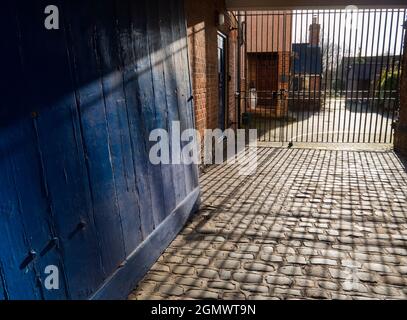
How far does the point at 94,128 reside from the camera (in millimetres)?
2260

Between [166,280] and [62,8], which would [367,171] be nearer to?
[166,280]

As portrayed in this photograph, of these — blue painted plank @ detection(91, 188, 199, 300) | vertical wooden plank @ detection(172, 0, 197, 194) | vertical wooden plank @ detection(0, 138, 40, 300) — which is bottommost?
blue painted plank @ detection(91, 188, 199, 300)

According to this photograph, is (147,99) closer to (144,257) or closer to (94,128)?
(94,128)

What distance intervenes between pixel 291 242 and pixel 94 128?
2.35 meters

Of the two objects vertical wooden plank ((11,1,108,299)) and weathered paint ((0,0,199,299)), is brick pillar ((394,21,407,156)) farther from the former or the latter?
vertical wooden plank ((11,1,108,299))

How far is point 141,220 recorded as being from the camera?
2900 millimetres

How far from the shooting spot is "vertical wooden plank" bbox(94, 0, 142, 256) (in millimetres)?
2375

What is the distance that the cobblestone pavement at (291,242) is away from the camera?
9.11ft

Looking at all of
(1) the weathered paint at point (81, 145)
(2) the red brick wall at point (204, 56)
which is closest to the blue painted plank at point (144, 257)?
(1) the weathered paint at point (81, 145)

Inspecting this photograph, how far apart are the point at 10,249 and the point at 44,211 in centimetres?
27

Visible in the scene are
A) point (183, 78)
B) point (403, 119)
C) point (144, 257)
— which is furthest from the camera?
point (403, 119)

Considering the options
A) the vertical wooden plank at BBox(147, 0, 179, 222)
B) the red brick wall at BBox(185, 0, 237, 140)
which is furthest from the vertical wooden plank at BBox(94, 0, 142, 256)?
the red brick wall at BBox(185, 0, 237, 140)

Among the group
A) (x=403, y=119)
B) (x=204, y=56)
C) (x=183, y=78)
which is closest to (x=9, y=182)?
(x=183, y=78)

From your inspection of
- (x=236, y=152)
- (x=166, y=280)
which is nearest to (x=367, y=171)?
(x=236, y=152)
